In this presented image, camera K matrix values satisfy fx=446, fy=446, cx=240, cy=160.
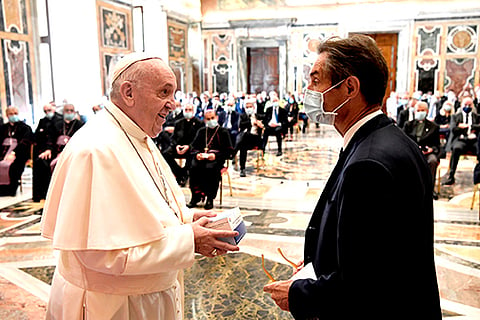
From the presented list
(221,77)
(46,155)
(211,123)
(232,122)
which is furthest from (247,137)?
(221,77)

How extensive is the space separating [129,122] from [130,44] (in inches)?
469

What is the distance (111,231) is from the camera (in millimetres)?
1456

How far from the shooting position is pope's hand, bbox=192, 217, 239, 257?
1.62 m

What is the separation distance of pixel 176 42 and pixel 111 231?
16.0 meters

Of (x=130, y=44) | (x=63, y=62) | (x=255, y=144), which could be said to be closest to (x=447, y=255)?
(x=255, y=144)

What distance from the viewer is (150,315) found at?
164 cm

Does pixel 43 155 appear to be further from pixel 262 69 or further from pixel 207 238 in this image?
pixel 262 69

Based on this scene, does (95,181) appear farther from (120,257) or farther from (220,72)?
(220,72)

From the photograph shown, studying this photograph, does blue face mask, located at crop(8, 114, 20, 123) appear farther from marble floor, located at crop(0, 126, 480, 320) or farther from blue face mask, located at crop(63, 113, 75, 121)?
marble floor, located at crop(0, 126, 480, 320)

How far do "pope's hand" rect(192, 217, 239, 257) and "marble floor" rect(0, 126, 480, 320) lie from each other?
165 centimetres

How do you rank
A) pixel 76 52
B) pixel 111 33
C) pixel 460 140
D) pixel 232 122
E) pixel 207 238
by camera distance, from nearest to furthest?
pixel 207 238, pixel 460 140, pixel 232 122, pixel 76 52, pixel 111 33

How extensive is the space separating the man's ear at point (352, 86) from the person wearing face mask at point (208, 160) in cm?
470

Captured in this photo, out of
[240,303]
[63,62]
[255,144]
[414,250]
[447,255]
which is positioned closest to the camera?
[414,250]

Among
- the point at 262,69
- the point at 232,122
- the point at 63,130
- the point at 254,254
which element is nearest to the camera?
the point at 254,254
